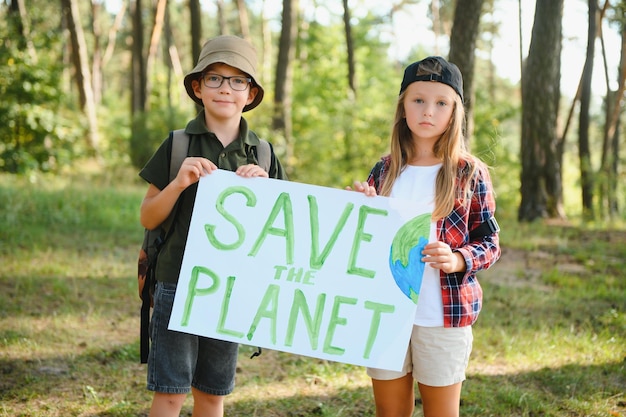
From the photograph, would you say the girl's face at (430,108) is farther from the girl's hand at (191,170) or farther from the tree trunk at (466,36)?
the tree trunk at (466,36)

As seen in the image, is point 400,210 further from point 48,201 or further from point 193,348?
point 48,201

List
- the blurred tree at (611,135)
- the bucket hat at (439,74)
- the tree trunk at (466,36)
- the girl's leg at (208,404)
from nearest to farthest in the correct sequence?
the bucket hat at (439,74)
the girl's leg at (208,404)
the tree trunk at (466,36)
the blurred tree at (611,135)

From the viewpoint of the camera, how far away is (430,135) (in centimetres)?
229

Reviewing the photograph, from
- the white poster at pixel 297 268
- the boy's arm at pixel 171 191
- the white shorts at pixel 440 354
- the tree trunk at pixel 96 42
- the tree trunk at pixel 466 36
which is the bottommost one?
the white shorts at pixel 440 354

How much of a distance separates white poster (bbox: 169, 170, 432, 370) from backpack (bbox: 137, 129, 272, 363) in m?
0.16

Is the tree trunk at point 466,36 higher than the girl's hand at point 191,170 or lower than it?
higher

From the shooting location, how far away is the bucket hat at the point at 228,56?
229 centimetres

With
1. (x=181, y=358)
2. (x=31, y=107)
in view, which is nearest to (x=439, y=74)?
(x=181, y=358)

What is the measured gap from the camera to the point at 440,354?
222 centimetres

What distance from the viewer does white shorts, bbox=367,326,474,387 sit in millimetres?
2223

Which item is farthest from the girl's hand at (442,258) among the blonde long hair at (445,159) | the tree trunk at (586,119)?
the tree trunk at (586,119)

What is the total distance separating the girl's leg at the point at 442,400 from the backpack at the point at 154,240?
3.70 feet

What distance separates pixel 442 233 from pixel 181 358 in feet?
3.71

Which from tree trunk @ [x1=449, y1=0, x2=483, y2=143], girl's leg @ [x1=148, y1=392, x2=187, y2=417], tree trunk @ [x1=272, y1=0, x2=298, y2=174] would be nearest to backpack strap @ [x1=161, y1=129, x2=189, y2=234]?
girl's leg @ [x1=148, y1=392, x2=187, y2=417]
